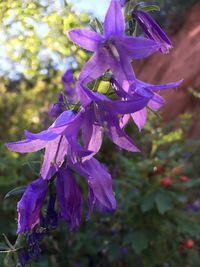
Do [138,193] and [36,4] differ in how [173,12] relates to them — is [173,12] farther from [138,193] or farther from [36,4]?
[36,4]

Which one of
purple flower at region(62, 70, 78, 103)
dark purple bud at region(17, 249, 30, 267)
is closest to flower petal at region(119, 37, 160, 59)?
dark purple bud at region(17, 249, 30, 267)

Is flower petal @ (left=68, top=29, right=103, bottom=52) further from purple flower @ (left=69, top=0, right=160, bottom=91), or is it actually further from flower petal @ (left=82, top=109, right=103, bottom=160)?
flower petal @ (left=82, top=109, right=103, bottom=160)

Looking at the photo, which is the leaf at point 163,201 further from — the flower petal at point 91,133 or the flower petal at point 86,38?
the flower petal at point 86,38

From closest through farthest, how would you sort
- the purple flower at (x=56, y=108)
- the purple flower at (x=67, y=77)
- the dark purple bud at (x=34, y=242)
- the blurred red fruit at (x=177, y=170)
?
the dark purple bud at (x=34, y=242) → the purple flower at (x=56, y=108) → the purple flower at (x=67, y=77) → the blurred red fruit at (x=177, y=170)

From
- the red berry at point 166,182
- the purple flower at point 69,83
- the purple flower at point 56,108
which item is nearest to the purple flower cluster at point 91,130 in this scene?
the purple flower at point 56,108

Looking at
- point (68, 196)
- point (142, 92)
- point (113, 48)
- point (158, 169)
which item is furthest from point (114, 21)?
point (158, 169)

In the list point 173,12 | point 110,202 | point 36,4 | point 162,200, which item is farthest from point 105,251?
point 173,12

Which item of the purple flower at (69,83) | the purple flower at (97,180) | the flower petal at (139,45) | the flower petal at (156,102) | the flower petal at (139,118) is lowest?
the purple flower at (69,83)
